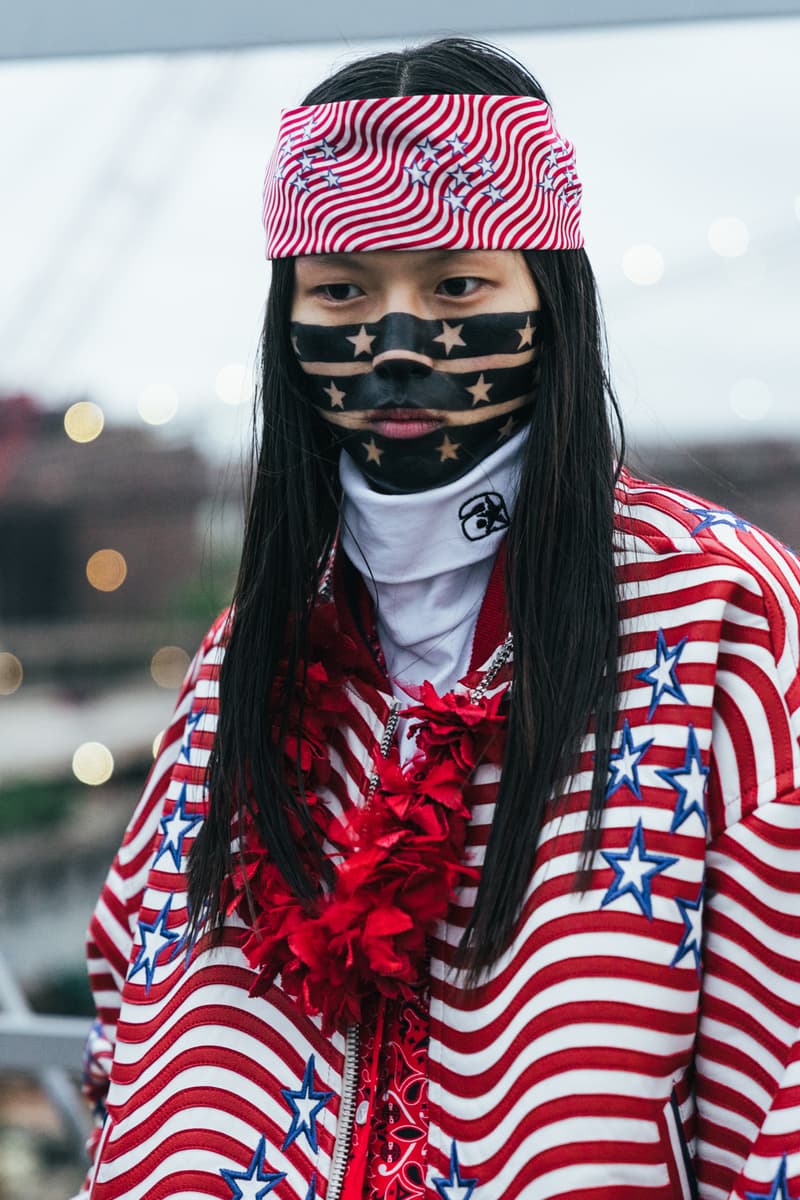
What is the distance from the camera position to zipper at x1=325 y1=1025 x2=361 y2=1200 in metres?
1.15

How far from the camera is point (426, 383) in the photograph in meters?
1.17

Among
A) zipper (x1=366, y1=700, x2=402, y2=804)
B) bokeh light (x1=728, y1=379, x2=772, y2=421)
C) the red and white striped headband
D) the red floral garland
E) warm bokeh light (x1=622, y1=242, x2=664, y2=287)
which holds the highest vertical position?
bokeh light (x1=728, y1=379, x2=772, y2=421)

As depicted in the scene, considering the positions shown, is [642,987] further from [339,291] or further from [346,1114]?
[339,291]

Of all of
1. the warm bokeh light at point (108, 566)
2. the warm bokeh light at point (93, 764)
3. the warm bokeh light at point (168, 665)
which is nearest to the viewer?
the warm bokeh light at point (93, 764)

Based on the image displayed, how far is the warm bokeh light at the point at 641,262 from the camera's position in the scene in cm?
214

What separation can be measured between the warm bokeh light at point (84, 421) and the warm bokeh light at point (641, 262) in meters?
3.58

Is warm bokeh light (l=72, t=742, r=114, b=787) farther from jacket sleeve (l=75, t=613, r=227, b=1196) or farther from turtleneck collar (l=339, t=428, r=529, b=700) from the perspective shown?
turtleneck collar (l=339, t=428, r=529, b=700)

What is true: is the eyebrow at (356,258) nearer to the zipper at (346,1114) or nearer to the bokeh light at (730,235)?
the zipper at (346,1114)

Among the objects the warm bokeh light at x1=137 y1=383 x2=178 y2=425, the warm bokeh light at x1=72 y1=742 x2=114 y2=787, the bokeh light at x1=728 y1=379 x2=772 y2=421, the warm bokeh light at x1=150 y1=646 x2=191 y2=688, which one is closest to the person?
the bokeh light at x1=728 y1=379 x2=772 y2=421

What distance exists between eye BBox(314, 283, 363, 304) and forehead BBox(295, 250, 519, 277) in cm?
2

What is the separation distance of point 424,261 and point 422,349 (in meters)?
0.07

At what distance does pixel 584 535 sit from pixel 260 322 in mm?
405

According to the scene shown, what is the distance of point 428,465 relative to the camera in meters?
1.20


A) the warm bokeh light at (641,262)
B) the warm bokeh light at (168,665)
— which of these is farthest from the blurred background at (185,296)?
the warm bokeh light at (168,665)
